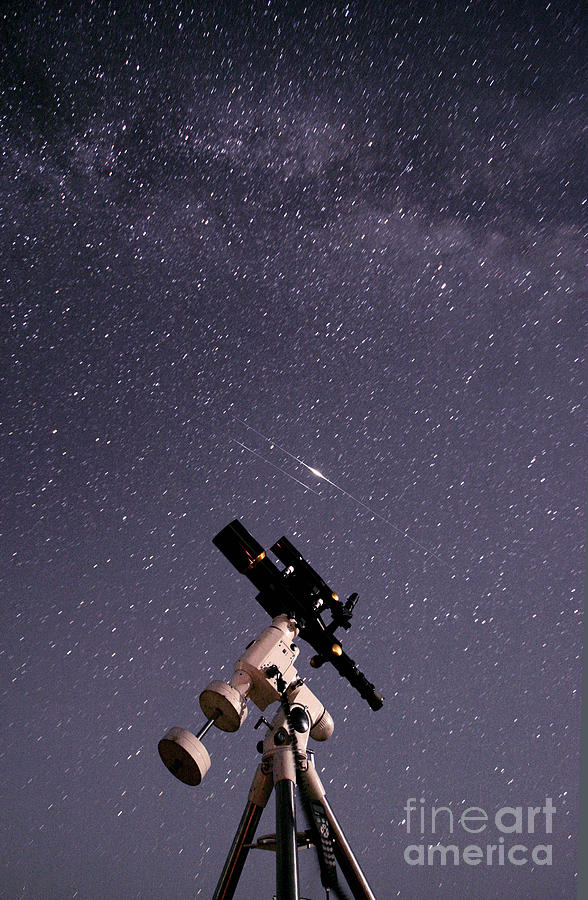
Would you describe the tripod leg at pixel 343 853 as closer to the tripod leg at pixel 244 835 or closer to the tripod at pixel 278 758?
the tripod at pixel 278 758

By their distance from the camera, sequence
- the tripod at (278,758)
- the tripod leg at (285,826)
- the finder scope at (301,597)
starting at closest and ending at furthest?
the tripod leg at (285,826) → the tripod at (278,758) → the finder scope at (301,597)

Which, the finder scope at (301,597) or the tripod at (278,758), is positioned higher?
the finder scope at (301,597)

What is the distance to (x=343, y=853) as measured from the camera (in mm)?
2520

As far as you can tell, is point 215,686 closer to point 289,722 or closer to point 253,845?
point 289,722

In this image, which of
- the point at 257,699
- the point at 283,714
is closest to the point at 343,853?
the point at 283,714

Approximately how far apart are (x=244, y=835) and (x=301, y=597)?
4.27ft

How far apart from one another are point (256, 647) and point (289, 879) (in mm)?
1164

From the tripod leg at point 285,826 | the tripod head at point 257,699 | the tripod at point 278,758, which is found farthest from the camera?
the tripod head at point 257,699

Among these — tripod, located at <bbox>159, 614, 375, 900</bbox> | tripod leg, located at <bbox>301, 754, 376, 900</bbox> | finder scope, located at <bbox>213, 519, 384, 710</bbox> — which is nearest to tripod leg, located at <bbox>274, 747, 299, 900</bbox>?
tripod, located at <bbox>159, 614, 375, 900</bbox>

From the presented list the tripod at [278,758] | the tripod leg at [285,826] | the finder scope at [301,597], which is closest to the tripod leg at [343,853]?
the tripod at [278,758]

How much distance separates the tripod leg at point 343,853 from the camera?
2449 millimetres

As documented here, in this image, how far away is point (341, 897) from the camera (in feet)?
8.07

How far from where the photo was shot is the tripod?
2416mm

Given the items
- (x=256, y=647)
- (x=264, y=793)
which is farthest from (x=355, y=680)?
(x=264, y=793)
